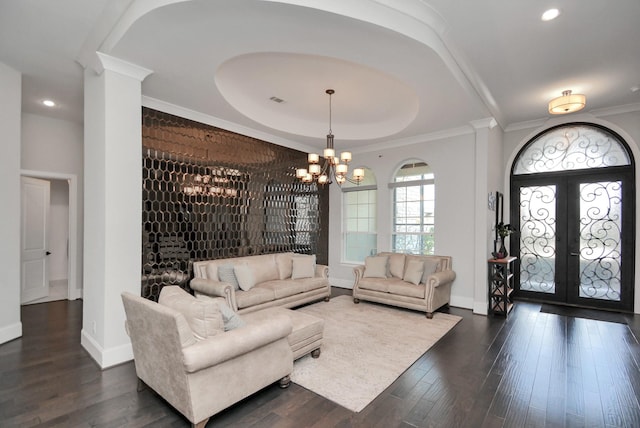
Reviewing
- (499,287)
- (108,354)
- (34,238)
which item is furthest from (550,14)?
(34,238)

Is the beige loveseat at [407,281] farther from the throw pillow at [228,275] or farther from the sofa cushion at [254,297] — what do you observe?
the throw pillow at [228,275]

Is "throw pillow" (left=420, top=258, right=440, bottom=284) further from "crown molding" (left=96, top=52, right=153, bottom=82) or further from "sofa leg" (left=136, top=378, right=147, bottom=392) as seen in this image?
"crown molding" (left=96, top=52, right=153, bottom=82)

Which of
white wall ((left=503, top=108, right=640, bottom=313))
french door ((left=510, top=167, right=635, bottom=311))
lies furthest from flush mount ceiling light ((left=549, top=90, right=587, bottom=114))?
french door ((left=510, top=167, right=635, bottom=311))

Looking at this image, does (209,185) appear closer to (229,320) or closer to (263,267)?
(263,267)

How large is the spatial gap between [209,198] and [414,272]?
3506 mm

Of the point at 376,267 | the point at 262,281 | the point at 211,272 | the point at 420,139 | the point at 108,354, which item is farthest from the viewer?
the point at 420,139

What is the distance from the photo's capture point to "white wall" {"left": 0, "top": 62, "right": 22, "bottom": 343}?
3.67 meters

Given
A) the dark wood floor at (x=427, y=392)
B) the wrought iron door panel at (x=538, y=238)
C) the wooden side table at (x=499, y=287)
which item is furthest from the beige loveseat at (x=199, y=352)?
the wrought iron door panel at (x=538, y=238)

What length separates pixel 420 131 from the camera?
18.5ft

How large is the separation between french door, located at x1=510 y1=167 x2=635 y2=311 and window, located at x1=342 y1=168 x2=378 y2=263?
8.90 feet

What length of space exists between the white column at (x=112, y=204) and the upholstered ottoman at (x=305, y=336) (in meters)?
1.76

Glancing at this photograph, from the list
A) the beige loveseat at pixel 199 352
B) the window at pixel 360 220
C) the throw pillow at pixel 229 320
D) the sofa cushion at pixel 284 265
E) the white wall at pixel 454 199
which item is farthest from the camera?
the window at pixel 360 220

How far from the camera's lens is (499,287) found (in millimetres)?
4984

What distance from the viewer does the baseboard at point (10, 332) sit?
3.62m
